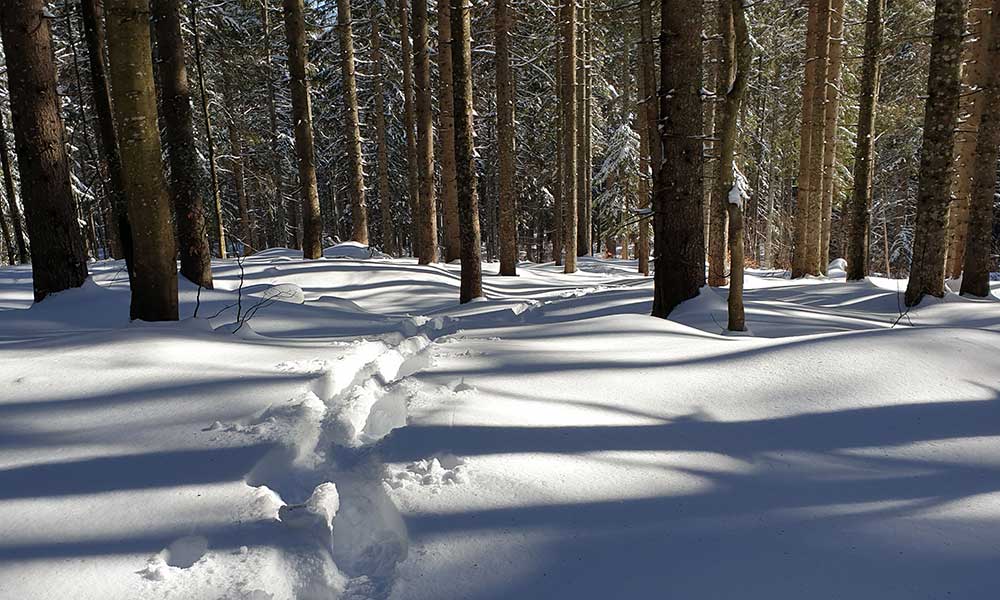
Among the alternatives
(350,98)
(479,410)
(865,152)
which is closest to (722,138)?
(479,410)

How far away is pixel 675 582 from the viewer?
2176 mm

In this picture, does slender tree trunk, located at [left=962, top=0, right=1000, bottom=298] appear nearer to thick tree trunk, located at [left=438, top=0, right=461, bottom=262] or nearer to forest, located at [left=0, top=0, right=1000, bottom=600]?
forest, located at [left=0, top=0, right=1000, bottom=600]

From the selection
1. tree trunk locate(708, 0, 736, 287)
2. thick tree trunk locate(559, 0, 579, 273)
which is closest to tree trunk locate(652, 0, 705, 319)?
tree trunk locate(708, 0, 736, 287)

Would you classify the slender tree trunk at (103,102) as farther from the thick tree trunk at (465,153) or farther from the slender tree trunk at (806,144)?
the slender tree trunk at (806,144)

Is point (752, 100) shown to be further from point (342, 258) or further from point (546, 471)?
point (546, 471)

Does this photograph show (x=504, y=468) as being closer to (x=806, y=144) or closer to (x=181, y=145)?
(x=181, y=145)

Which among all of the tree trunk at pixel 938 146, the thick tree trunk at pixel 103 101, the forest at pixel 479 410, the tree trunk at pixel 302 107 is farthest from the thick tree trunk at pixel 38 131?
the tree trunk at pixel 938 146

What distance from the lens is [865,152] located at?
11.5 metres

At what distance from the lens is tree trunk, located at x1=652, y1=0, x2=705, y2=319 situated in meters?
7.09

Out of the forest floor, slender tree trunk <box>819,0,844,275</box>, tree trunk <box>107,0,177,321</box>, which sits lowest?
the forest floor

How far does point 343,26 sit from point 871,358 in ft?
50.0

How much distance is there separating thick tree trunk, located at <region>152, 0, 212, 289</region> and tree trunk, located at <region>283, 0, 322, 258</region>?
4.63 metres

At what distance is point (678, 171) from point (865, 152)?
7.03 metres

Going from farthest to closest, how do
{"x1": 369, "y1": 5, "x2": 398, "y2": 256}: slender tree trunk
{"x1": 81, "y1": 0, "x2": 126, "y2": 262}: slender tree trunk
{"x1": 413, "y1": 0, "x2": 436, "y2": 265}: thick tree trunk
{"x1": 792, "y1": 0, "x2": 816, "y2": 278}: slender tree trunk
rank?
{"x1": 369, "y1": 5, "x2": 398, "y2": 256}: slender tree trunk < {"x1": 413, "y1": 0, "x2": 436, "y2": 265}: thick tree trunk < {"x1": 792, "y1": 0, "x2": 816, "y2": 278}: slender tree trunk < {"x1": 81, "y1": 0, "x2": 126, "y2": 262}: slender tree trunk
